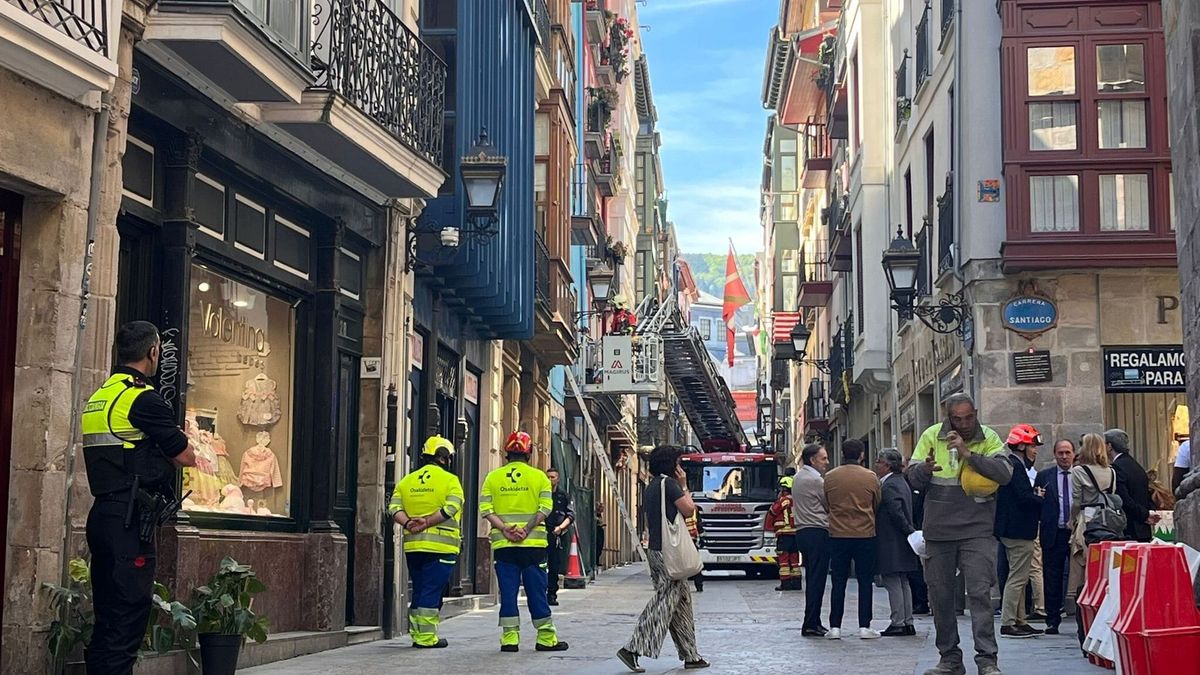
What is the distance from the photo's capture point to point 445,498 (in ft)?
45.9

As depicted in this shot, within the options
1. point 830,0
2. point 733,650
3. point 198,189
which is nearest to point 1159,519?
point 733,650

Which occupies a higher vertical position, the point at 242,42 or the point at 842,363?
the point at 842,363

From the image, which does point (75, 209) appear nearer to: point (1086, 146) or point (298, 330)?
point (298, 330)

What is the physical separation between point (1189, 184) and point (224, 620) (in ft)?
20.8

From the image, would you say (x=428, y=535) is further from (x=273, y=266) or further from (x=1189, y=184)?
(x=1189, y=184)

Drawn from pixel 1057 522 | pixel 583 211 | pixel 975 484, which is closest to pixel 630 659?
pixel 975 484

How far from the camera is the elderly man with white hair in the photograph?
51.4 ft

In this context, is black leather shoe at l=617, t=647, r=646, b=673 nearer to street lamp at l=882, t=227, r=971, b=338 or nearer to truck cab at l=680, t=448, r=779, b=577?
street lamp at l=882, t=227, r=971, b=338

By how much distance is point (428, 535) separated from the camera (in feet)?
46.0

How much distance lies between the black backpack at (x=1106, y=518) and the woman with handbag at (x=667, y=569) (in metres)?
3.77

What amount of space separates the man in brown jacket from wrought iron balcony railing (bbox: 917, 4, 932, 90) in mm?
11926

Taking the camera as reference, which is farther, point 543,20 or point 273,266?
point 543,20

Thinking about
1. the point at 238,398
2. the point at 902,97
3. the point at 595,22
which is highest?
the point at 595,22

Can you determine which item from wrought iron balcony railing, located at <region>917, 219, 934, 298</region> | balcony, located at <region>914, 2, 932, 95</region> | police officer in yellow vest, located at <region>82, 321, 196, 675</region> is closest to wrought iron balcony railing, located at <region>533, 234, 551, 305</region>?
wrought iron balcony railing, located at <region>917, 219, 934, 298</region>
